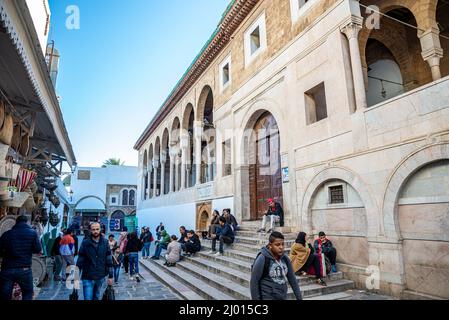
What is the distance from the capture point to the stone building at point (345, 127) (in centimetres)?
509

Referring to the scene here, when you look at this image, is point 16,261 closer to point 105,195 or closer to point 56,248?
point 56,248

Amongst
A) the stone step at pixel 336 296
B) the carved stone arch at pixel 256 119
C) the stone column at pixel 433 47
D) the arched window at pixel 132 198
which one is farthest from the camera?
the arched window at pixel 132 198

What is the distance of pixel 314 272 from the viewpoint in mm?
5859

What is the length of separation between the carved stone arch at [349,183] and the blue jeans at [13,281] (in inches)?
238

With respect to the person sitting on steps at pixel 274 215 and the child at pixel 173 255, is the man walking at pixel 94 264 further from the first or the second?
the child at pixel 173 255

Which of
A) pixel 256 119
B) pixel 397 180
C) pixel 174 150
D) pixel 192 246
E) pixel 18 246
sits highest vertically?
pixel 174 150

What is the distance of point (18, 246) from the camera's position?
13.0 feet

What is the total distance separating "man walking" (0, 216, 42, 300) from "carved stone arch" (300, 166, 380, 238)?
19.9ft

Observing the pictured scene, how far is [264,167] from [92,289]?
24.4 ft

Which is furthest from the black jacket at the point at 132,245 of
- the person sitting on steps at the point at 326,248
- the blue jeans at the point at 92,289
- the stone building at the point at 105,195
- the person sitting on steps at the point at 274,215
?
the stone building at the point at 105,195

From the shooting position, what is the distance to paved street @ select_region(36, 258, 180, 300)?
6.36 meters

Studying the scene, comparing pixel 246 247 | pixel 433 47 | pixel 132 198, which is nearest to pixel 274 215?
pixel 246 247

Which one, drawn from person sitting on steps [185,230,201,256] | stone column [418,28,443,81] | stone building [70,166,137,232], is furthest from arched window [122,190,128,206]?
stone column [418,28,443,81]
